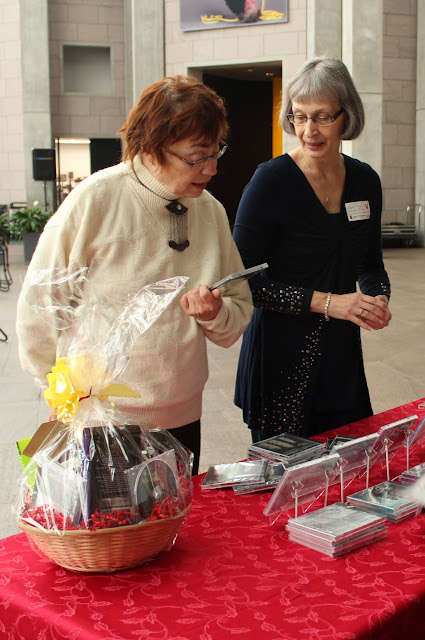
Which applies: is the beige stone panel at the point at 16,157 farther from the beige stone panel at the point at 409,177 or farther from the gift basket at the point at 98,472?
the gift basket at the point at 98,472

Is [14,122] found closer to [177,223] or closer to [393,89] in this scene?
[393,89]

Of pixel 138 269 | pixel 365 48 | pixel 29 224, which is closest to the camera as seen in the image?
pixel 138 269

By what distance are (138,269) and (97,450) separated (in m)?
0.63

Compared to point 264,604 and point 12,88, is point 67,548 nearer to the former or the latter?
point 264,604

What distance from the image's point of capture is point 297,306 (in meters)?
2.34

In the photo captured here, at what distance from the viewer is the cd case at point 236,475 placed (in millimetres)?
1846

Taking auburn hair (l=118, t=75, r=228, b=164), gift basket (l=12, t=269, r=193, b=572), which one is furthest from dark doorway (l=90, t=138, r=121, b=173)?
gift basket (l=12, t=269, r=193, b=572)

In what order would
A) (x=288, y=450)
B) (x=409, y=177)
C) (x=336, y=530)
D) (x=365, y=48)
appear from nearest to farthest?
(x=336, y=530), (x=288, y=450), (x=365, y=48), (x=409, y=177)

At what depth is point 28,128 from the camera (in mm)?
20703

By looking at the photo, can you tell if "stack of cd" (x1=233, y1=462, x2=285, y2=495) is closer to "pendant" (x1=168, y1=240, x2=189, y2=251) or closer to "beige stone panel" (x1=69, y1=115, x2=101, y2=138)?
"pendant" (x1=168, y1=240, x2=189, y2=251)

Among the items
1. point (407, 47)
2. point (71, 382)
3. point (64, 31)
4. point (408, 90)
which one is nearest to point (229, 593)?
point (71, 382)

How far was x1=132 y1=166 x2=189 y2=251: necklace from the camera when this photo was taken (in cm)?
195

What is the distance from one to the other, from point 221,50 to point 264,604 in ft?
56.3

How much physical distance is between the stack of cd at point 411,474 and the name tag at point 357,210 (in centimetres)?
90
